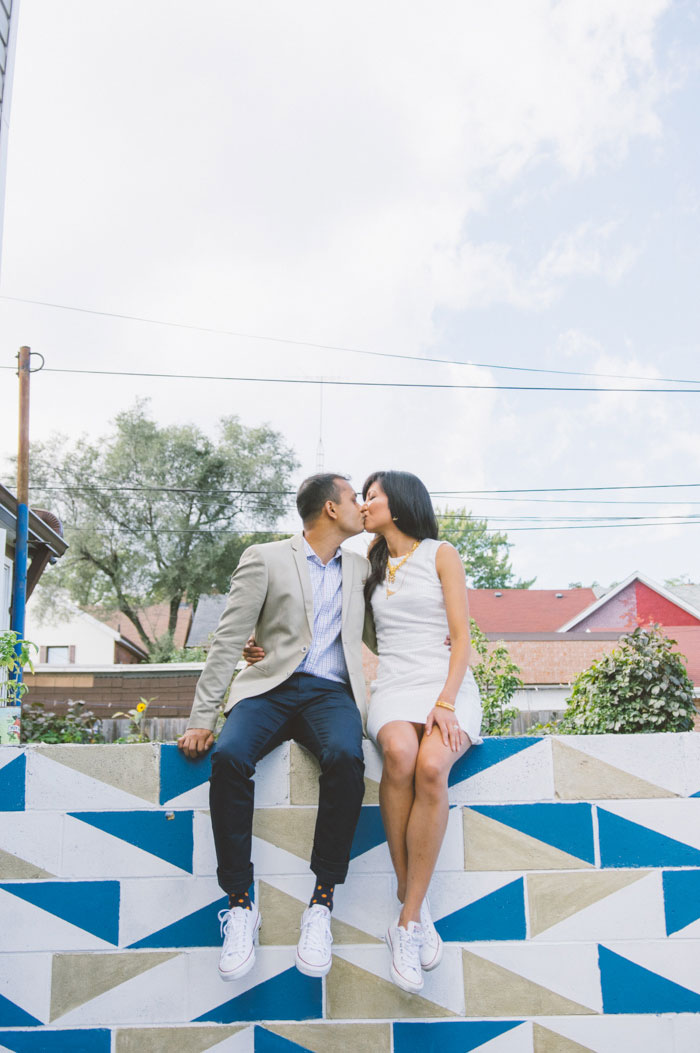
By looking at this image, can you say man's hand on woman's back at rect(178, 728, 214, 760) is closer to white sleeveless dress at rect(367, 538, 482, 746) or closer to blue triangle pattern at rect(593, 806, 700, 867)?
white sleeveless dress at rect(367, 538, 482, 746)

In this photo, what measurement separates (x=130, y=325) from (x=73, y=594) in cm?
1278

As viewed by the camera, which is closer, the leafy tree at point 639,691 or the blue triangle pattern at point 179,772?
the blue triangle pattern at point 179,772

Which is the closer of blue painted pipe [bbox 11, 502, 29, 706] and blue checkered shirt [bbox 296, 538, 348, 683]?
blue checkered shirt [bbox 296, 538, 348, 683]

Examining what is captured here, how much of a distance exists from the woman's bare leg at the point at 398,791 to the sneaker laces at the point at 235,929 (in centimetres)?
49

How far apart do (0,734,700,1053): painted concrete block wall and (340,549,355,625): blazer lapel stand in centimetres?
53

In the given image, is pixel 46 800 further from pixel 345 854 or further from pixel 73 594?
pixel 73 594

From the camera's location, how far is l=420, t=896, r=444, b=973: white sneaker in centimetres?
242

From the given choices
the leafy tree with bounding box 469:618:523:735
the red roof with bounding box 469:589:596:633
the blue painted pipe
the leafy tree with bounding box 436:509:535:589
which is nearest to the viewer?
the leafy tree with bounding box 469:618:523:735

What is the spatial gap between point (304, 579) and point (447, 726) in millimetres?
717

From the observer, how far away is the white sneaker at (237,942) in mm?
2293

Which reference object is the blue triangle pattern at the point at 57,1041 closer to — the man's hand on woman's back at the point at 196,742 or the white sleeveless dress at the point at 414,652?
the man's hand on woman's back at the point at 196,742

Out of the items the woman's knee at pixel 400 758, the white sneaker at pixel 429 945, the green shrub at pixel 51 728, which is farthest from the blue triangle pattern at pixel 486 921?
the green shrub at pixel 51 728


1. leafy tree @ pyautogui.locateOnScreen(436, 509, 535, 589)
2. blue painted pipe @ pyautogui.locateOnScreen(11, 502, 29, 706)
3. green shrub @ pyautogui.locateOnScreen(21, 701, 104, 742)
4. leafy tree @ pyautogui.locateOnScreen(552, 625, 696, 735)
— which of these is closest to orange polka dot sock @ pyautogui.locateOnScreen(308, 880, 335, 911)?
leafy tree @ pyautogui.locateOnScreen(552, 625, 696, 735)

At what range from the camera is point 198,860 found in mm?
2598
